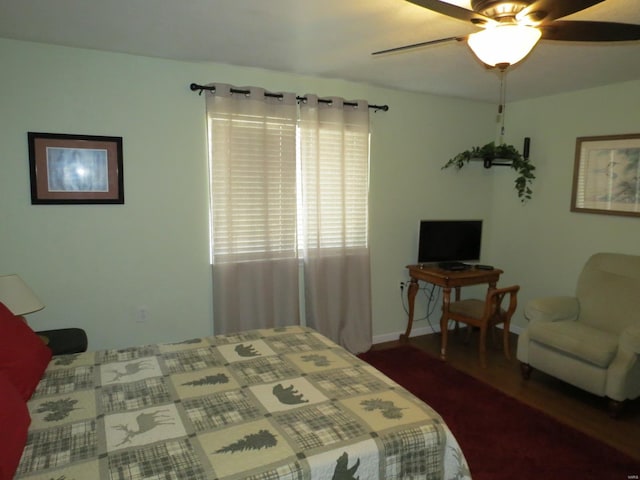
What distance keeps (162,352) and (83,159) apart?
1.59 m

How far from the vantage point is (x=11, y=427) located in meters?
1.36

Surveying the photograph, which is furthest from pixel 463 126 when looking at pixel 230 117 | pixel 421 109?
pixel 230 117

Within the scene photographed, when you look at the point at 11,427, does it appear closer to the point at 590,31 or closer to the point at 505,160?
the point at 590,31

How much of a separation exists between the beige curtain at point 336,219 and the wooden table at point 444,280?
1.61ft

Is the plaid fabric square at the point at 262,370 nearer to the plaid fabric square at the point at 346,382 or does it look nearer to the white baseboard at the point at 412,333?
the plaid fabric square at the point at 346,382

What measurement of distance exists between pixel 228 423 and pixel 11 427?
704mm

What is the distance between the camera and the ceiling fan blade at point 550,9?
4.86ft

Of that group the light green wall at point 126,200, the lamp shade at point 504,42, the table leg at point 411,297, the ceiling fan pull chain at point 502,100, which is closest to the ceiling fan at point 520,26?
the lamp shade at point 504,42

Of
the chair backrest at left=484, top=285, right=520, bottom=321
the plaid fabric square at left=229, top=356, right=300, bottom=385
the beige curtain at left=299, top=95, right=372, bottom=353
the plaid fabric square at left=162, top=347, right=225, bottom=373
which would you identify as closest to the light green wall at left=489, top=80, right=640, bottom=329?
the chair backrest at left=484, top=285, right=520, bottom=321

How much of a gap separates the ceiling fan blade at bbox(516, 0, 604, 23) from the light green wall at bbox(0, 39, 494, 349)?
7.42 ft

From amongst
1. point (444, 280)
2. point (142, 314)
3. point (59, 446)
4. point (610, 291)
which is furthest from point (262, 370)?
point (610, 291)

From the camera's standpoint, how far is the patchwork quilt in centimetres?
136

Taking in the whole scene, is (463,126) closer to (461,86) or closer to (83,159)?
(461,86)

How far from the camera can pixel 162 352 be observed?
227 cm
